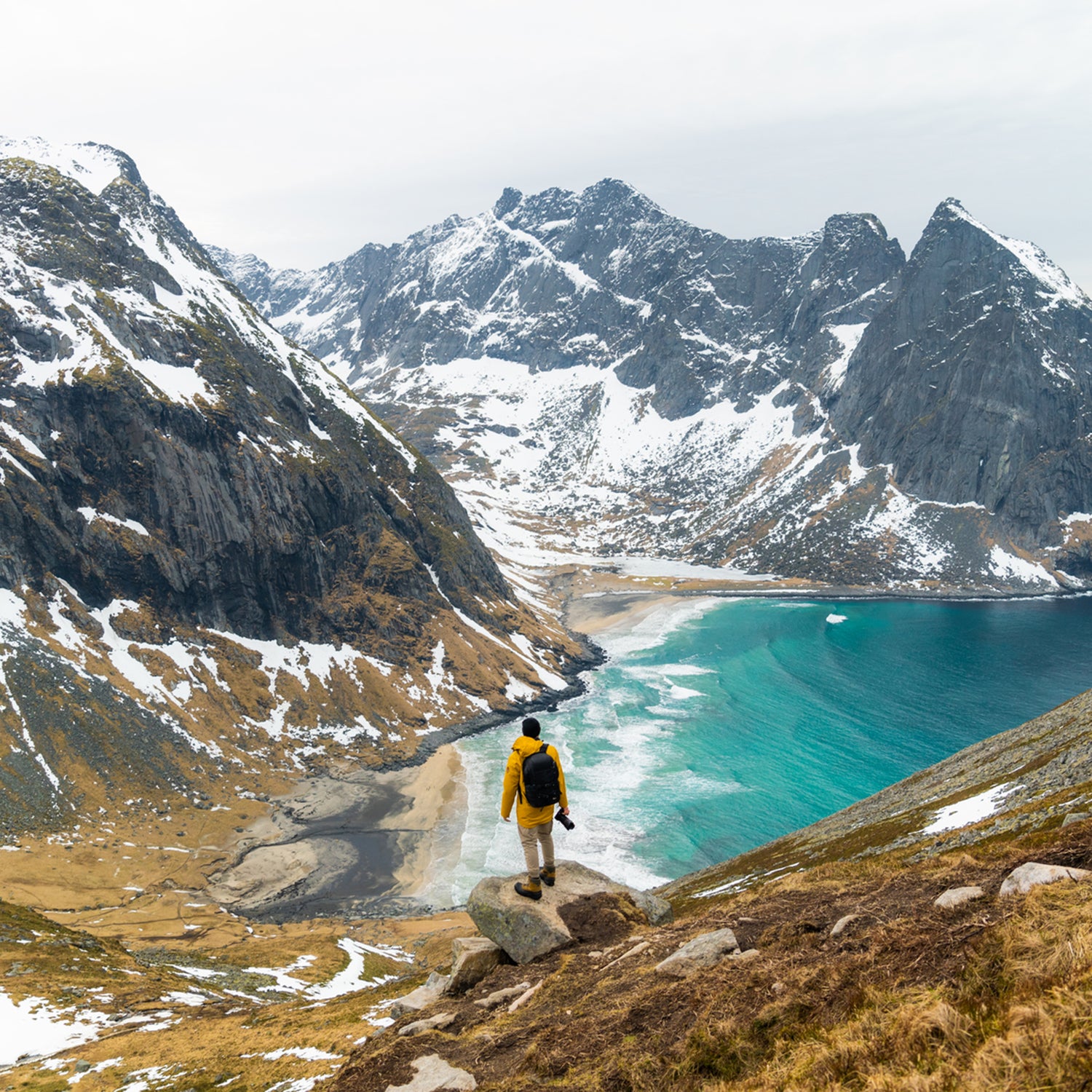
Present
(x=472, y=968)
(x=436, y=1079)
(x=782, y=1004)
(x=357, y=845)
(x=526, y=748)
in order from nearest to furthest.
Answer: (x=782, y=1004), (x=436, y=1079), (x=526, y=748), (x=472, y=968), (x=357, y=845)

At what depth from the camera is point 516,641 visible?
435 feet

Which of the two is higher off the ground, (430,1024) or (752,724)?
(430,1024)

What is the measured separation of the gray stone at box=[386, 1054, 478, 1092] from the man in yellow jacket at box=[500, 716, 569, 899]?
469 centimetres

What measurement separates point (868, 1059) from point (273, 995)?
42.9 meters

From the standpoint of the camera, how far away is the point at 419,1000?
56.6 feet

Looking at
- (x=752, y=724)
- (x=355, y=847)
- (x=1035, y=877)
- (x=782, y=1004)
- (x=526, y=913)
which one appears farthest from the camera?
(x=752, y=724)

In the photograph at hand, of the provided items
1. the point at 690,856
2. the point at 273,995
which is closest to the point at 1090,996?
the point at 273,995

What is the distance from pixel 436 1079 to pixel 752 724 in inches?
4073

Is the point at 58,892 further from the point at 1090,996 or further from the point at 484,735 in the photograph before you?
the point at 1090,996

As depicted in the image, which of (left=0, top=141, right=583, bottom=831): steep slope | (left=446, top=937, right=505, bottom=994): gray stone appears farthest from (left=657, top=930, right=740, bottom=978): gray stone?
(left=0, top=141, right=583, bottom=831): steep slope

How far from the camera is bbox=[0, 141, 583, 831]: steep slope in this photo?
76.6 m

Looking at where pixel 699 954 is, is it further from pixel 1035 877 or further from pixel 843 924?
pixel 1035 877

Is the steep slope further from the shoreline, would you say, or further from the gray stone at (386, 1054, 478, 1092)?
the gray stone at (386, 1054, 478, 1092)

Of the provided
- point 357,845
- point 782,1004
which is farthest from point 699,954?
point 357,845
